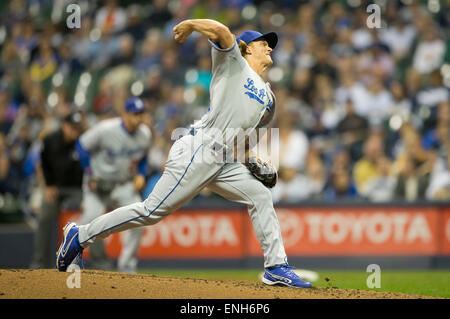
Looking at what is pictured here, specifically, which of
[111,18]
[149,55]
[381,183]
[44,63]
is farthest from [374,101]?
[44,63]

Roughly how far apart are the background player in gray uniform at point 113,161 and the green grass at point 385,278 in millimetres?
1661

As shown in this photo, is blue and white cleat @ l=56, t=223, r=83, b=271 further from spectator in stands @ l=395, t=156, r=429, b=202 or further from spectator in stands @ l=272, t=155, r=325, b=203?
spectator in stands @ l=395, t=156, r=429, b=202

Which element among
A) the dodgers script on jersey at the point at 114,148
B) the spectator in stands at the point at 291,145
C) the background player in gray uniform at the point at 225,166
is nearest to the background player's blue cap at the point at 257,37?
the background player in gray uniform at the point at 225,166

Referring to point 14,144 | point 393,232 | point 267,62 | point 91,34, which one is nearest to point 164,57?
point 91,34

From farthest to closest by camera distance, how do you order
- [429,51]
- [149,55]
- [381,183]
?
[149,55] → [429,51] → [381,183]

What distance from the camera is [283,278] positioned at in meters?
6.10

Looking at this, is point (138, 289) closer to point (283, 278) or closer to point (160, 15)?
point (283, 278)

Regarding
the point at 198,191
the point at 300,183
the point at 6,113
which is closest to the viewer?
the point at 198,191

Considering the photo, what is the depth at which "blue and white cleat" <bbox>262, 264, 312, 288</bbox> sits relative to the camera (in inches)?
239

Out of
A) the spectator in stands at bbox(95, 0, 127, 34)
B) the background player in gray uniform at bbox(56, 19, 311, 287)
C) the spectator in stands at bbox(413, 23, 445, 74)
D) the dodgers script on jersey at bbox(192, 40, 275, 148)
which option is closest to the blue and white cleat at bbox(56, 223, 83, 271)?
the background player in gray uniform at bbox(56, 19, 311, 287)

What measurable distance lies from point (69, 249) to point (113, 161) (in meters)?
3.18

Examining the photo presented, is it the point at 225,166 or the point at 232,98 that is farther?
the point at 225,166

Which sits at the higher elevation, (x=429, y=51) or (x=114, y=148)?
(x=429, y=51)

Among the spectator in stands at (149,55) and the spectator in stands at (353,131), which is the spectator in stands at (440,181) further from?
the spectator in stands at (149,55)
